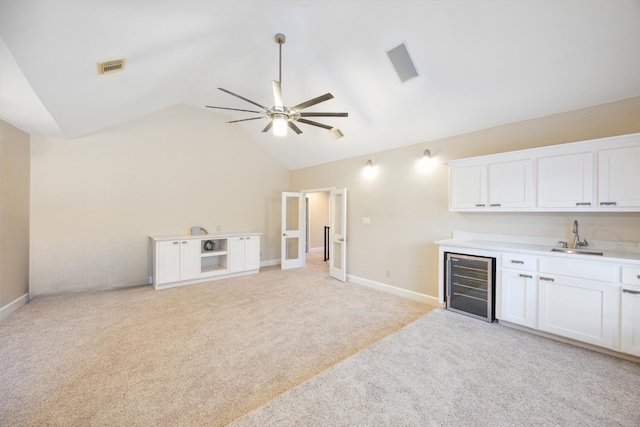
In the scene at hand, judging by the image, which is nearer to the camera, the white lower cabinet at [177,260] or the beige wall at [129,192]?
the beige wall at [129,192]

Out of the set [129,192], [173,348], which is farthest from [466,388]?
[129,192]

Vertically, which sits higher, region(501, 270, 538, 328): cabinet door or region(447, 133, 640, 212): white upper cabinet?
region(447, 133, 640, 212): white upper cabinet

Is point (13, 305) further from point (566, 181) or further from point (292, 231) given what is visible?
point (566, 181)

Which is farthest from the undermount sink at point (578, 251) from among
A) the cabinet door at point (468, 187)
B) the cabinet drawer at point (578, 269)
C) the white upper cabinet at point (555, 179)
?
the cabinet door at point (468, 187)

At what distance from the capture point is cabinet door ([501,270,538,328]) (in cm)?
280

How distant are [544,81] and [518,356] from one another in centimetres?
288

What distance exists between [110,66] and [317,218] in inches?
288

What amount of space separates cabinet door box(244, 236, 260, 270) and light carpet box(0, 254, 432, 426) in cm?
113

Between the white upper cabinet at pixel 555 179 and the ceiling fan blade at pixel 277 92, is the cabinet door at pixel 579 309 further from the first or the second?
the ceiling fan blade at pixel 277 92

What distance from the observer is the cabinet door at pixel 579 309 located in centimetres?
238

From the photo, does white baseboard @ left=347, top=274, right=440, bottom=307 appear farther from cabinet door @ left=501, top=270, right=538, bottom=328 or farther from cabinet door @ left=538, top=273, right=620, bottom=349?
cabinet door @ left=538, top=273, right=620, bottom=349

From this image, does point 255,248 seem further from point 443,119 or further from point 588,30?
point 588,30

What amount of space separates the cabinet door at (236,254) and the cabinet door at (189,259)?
665 mm

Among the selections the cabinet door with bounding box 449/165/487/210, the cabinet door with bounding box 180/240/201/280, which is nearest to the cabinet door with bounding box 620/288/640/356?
the cabinet door with bounding box 449/165/487/210
